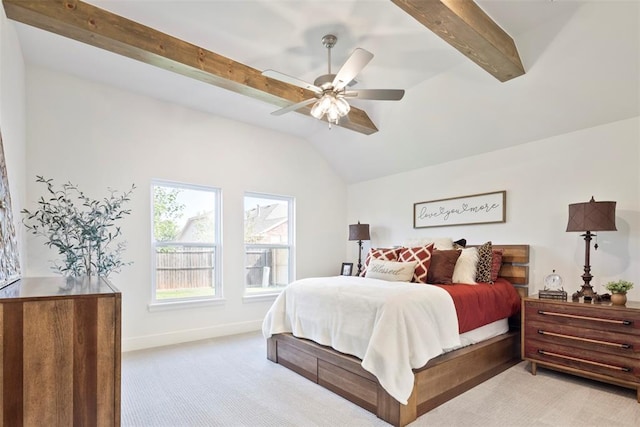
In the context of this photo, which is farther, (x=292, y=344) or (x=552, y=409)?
(x=292, y=344)

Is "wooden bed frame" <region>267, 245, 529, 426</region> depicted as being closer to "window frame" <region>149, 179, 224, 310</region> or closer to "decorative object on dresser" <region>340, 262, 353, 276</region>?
"window frame" <region>149, 179, 224, 310</region>

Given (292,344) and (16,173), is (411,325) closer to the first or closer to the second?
(292,344)

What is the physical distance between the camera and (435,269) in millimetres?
3391

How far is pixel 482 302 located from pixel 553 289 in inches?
30.5

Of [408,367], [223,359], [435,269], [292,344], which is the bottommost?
[223,359]

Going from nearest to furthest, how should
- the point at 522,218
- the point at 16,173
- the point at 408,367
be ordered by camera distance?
the point at 408,367, the point at 16,173, the point at 522,218

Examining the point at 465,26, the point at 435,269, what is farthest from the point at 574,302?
the point at 465,26

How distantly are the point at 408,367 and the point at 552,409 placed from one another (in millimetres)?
1160

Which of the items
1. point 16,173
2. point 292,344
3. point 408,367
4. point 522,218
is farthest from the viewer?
point 522,218

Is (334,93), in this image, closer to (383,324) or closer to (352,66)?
(352,66)

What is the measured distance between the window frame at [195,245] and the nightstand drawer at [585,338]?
3515mm

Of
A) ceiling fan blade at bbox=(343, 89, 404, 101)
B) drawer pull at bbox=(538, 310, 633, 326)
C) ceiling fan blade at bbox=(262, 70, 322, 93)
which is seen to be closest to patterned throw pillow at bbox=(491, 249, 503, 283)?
drawer pull at bbox=(538, 310, 633, 326)

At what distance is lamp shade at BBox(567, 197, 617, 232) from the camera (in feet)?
9.38

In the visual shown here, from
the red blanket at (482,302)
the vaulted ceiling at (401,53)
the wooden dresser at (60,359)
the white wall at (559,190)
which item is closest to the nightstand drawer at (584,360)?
the red blanket at (482,302)
